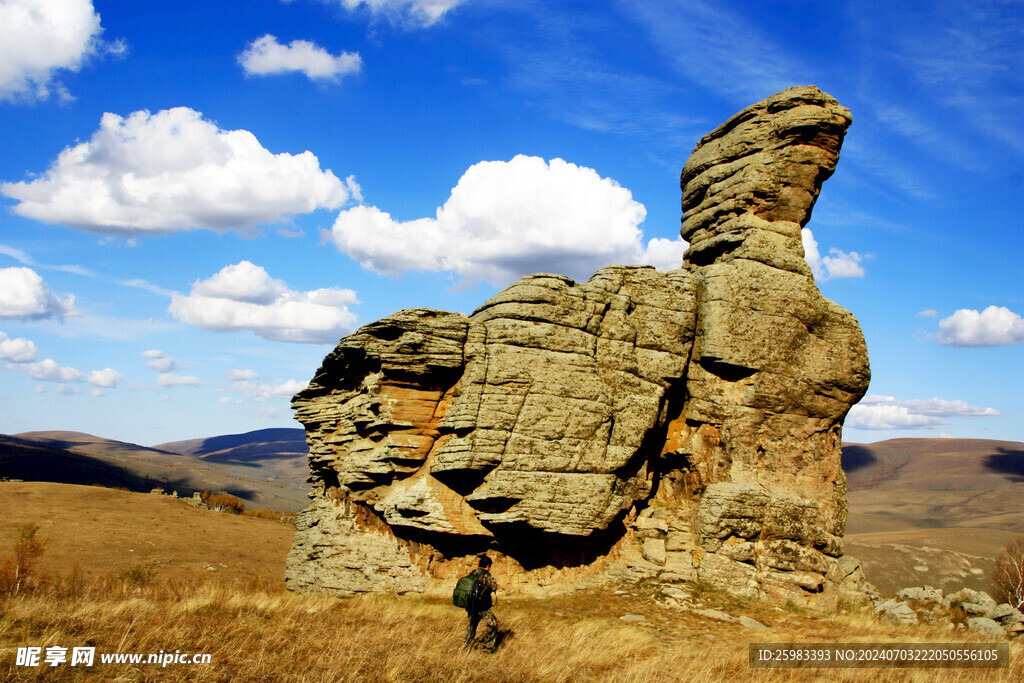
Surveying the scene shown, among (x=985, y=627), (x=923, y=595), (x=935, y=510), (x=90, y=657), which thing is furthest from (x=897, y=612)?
(x=935, y=510)

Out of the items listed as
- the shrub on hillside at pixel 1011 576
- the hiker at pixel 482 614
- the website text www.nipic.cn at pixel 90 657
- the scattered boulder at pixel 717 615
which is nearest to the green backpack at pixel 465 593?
the hiker at pixel 482 614

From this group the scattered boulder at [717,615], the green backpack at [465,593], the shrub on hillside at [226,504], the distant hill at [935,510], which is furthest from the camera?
the distant hill at [935,510]

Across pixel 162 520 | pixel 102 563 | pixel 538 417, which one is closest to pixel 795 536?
pixel 538 417

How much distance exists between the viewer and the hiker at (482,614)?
36.3ft

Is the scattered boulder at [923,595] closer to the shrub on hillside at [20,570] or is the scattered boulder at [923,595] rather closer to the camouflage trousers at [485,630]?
the camouflage trousers at [485,630]

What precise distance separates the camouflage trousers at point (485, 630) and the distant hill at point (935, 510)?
5873cm

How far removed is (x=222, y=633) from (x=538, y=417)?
8.27m

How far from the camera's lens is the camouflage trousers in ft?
36.4

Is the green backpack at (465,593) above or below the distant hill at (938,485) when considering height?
above

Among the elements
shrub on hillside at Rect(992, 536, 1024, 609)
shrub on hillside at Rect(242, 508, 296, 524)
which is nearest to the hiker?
shrub on hillside at Rect(992, 536, 1024, 609)

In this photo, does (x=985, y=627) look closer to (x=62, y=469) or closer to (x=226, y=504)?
(x=226, y=504)

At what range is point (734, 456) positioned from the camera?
16.4 metres

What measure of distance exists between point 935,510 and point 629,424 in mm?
162504

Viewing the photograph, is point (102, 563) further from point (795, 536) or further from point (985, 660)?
point (985, 660)
